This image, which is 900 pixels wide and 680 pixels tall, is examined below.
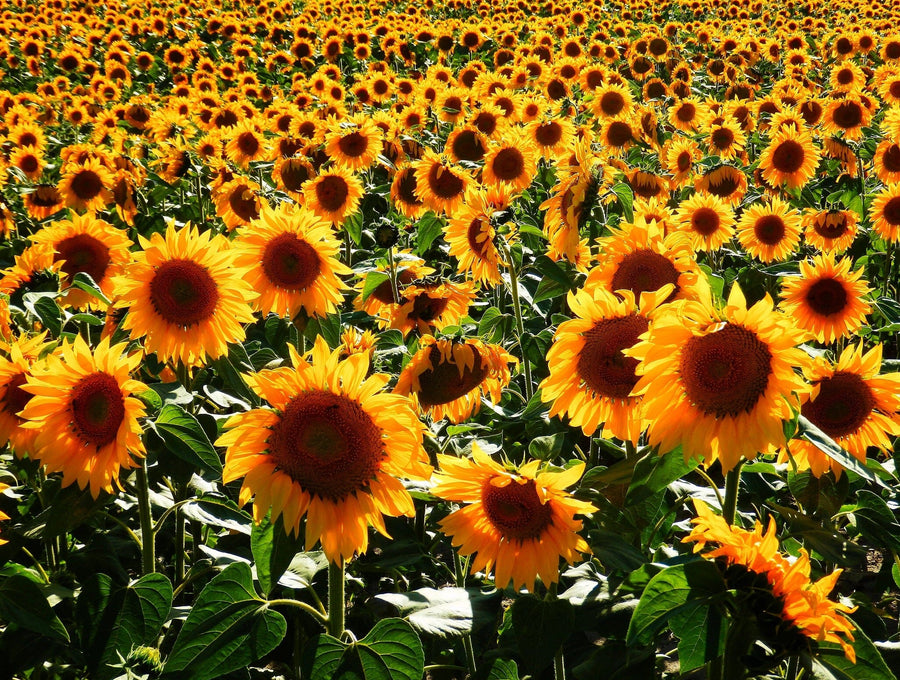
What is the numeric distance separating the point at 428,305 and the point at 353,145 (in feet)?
8.56

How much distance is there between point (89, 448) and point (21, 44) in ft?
49.0

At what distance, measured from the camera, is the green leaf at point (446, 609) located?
1.78m

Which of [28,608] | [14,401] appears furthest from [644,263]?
[28,608]

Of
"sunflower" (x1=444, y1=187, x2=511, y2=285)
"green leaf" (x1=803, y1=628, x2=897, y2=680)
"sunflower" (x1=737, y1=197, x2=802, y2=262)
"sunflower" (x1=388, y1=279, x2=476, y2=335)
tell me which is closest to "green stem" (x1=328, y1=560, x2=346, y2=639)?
"green leaf" (x1=803, y1=628, x2=897, y2=680)

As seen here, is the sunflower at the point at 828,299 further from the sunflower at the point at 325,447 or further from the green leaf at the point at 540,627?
the sunflower at the point at 325,447

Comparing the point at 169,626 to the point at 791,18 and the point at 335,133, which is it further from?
the point at 791,18

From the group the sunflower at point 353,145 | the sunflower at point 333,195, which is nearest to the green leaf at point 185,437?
the sunflower at point 333,195

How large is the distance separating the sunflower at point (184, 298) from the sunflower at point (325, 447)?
73 cm

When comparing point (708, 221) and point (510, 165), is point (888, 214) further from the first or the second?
point (510, 165)

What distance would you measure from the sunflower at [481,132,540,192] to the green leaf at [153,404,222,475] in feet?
10.3

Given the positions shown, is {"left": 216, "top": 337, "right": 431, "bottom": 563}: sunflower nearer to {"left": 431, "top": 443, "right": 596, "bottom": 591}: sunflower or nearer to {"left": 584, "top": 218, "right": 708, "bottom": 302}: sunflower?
{"left": 431, "top": 443, "right": 596, "bottom": 591}: sunflower

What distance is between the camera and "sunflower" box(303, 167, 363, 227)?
4.34 m

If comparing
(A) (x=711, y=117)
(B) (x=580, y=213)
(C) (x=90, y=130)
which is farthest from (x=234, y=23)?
(B) (x=580, y=213)

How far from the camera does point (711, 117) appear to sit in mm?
7156
